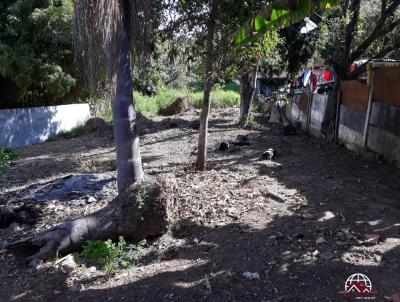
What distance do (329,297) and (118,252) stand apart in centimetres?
226

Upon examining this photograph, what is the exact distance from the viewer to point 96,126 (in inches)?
630

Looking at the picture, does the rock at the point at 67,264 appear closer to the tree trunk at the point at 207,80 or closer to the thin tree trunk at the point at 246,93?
the tree trunk at the point at 207,80

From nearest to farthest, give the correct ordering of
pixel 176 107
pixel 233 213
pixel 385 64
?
1. pixel 233 213
2. pixel 385 64
3. pixel 176 107

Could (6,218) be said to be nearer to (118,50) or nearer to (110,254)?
(110,254)

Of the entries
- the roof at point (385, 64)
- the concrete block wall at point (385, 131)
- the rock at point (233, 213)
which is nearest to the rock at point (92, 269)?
the rock at point (233, 213)

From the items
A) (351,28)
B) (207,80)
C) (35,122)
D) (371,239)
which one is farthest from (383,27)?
(35,122)

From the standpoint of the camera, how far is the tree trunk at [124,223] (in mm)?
4648

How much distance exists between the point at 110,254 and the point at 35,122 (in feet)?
44.5

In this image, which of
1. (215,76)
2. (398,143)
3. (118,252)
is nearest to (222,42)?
(215,76)

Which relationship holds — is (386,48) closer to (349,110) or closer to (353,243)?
(349,110)

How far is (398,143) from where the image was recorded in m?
6.88

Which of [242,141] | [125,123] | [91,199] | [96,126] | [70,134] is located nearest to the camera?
[125,123]

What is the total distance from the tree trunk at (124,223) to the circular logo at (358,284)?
223 cm

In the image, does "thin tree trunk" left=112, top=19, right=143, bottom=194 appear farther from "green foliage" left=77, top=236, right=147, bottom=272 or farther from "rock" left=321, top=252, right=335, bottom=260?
"rock" left=321, top=252, right=335, bottom=260
